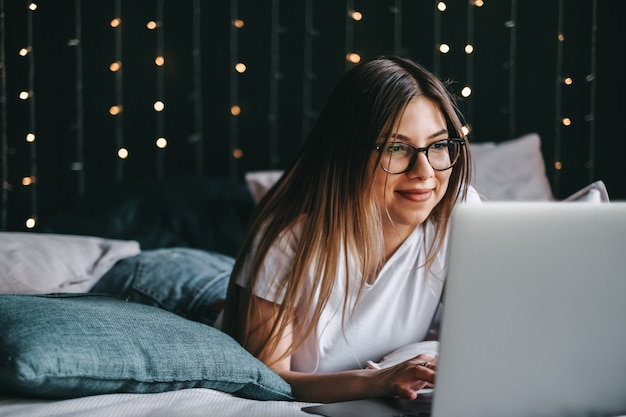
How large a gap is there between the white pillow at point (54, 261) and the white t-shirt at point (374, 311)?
55 cm

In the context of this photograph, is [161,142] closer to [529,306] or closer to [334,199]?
[334,199]

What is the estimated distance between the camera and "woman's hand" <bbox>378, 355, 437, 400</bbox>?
1.09 m

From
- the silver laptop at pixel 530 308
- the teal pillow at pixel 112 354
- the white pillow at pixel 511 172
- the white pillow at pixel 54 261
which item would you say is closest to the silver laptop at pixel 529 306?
the silver laptop at pixel 530 308

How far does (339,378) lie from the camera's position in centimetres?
129

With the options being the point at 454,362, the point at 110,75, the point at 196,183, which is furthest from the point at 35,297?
the point at 110,75

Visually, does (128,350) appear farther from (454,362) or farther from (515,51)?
(515,51)

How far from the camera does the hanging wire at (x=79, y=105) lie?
263 centimetres

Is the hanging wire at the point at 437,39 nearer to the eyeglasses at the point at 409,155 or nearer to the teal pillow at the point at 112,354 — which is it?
the eyeglasses at the point at 409,155

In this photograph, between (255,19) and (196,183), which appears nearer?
(196,183)

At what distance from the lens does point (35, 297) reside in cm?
136

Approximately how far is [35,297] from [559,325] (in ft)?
2.97

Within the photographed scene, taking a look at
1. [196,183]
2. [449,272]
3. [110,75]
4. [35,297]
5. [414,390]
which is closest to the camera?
[449,272]

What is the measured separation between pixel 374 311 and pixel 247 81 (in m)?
1.40

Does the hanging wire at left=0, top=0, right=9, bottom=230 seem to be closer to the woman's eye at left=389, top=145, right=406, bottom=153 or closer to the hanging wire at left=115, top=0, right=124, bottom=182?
the hanging wire at left=115, top=0, right=124, bottom=182
